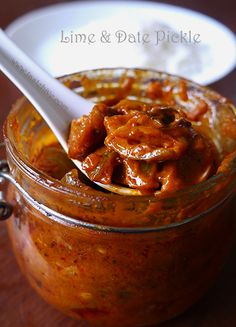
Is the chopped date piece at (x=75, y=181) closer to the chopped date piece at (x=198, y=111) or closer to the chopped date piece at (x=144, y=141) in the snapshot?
the chopped date piece at (x=144, y=141)

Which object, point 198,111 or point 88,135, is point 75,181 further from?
point 198,111

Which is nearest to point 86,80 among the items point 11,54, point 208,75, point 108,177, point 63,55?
point 11,54

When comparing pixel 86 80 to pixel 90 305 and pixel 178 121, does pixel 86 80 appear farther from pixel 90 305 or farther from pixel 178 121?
pixel 90 305

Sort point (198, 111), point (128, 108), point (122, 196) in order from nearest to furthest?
point (122, 196)
point (128, 108)
point (198, 111)

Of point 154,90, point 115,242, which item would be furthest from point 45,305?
point 154,90

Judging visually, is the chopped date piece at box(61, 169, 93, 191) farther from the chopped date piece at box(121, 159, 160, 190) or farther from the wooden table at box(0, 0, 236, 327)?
the wooden table at box(0, 0, 236, 327)

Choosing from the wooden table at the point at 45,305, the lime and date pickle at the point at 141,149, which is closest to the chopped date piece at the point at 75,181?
the lime and date pickle at the point at 141,149
